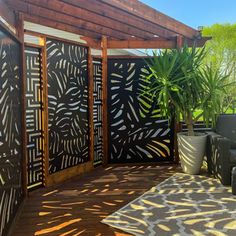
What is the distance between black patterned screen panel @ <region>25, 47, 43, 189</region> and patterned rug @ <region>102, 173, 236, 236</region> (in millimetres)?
1383

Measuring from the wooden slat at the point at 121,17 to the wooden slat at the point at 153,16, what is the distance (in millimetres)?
152

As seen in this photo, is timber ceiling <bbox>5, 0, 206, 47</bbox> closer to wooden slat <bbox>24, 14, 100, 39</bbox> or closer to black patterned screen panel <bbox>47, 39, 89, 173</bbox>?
wooden slat <bbox>24, 14, 100, 39</bbox>

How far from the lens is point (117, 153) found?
5.90 meters

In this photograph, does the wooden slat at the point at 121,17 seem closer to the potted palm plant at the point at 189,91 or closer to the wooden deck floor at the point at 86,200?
the potted palm plant at the point at 189,91

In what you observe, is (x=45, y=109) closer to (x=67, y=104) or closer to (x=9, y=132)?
(x=67, y=104)

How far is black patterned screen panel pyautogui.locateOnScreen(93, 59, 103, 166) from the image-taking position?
5609 millimetres

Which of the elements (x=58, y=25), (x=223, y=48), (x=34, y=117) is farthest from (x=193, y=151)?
(x=223, y=48)

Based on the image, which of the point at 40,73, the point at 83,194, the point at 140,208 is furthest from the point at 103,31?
the point at 140,208

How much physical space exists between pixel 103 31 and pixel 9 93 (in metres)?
2.84

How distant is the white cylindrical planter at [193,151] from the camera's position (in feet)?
16.7

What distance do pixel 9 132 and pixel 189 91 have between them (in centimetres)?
310

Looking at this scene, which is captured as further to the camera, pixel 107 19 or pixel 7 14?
pixel 107 19

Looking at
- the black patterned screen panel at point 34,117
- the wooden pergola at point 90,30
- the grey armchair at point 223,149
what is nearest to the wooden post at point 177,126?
the wooden pergola at point 90,30

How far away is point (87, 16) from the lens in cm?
465
